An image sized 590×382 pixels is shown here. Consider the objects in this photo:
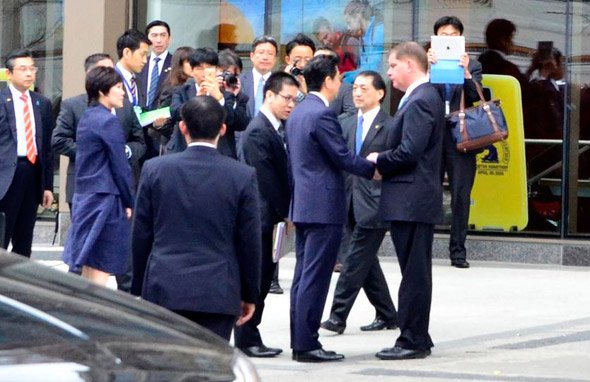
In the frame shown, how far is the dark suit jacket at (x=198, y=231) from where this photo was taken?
681 cm

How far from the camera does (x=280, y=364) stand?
8930 millimetres

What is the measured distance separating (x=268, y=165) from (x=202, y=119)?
223cm

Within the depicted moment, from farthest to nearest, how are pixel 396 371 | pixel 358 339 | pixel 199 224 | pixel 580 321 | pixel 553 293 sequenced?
pixel 553 293 → pixel 580 321 → pixel 358 339 → pixel 396 371 → pixel 199 224

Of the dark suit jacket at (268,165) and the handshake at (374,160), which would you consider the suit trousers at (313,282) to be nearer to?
the dark suit jacket at (268,165)

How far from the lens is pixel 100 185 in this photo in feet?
31.7

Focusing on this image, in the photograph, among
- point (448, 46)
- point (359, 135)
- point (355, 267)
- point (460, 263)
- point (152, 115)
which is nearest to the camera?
point (355, 267)

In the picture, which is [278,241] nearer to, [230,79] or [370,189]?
[370,189]

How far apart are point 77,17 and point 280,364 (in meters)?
6.98

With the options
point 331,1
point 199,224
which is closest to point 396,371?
point 199,224

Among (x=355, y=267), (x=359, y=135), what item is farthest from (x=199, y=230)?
(x=359, y=135)

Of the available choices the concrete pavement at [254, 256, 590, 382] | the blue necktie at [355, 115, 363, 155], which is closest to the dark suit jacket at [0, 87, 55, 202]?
the concrete pavement at [254, 256, 590, 382]

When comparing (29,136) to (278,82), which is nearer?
(278,82)

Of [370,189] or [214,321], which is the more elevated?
[370,189]

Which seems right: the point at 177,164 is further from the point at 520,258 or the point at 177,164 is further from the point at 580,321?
the point at 520,258
